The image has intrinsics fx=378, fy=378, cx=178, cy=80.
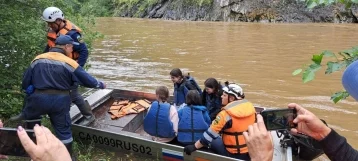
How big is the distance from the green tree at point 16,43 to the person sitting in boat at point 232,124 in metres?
3.08

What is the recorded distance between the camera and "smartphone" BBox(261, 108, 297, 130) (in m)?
2.24

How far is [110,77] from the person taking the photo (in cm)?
1211

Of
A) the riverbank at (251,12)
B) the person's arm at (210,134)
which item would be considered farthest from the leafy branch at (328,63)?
the riverbank at (251,12)

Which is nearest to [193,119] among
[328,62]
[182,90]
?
[182,90]

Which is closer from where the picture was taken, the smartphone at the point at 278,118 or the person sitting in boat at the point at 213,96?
the smartphone at the point at 278,118

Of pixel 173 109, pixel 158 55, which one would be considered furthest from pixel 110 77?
pixel 173 109

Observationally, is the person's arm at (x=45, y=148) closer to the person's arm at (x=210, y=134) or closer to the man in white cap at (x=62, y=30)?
the person's arm at (x=210, y=134)

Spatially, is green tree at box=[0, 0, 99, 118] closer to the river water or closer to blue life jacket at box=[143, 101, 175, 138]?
blue life jacket at box=[143, 101, 175, 138]

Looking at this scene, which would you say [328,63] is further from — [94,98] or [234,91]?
[94,98]

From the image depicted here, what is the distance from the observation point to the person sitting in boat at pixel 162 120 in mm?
5379

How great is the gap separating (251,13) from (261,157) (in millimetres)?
33470

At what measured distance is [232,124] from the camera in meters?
4.32

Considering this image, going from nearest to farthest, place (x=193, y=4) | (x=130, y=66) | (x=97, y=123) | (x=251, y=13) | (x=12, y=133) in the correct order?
(x=12, y=133), (x=97, y=123), (x=130, y=66), (x=251, y=13), (x=193, y=4)

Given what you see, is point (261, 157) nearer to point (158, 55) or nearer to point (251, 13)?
point (158, 55)
